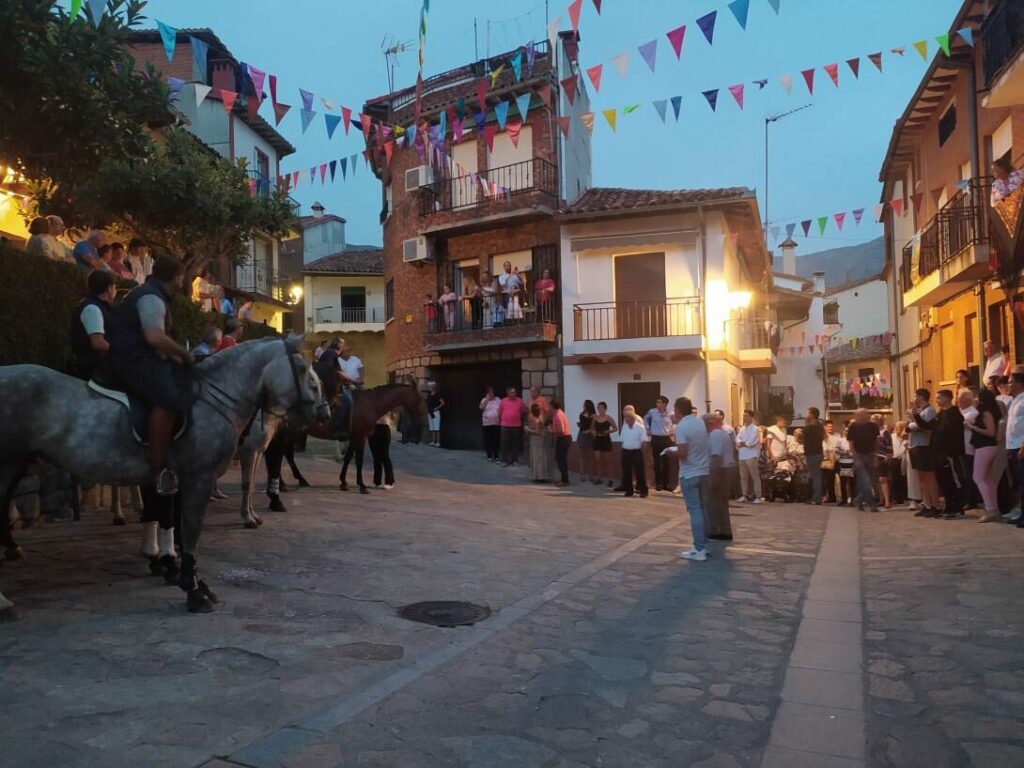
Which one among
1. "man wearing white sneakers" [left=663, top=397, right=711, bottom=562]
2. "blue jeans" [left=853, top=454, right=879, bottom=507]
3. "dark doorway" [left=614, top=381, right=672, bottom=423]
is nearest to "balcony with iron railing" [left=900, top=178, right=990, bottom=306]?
"blue jeans" [left=853, top=454, right=879, bottom=507]

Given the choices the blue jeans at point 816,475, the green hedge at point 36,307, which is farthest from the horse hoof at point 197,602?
the blue jeans at point 816,475

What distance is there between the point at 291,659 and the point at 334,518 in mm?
4917

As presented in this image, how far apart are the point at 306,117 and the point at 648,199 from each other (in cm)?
1278

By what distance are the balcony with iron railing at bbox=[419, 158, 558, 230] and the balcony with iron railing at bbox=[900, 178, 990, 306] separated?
9.87 m

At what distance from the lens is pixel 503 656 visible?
494 centimetres

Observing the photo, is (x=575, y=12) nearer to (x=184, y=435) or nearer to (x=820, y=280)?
(x=184, y=435)

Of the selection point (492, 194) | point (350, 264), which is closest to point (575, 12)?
point (492, 194)

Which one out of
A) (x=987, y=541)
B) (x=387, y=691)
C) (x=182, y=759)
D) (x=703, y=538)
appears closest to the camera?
(x=182, y=759)

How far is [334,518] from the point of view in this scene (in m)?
9.49

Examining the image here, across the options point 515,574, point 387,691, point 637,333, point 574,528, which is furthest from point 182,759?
point 637,333

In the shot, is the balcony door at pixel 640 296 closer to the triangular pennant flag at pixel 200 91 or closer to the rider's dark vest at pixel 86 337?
the triangular pennant flag at pixel 200 91

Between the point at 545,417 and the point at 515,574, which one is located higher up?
the point at 545,417

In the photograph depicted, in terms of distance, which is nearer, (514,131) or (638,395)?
(514,131)

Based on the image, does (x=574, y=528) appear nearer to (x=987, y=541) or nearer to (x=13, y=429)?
(x=987, y=541)
